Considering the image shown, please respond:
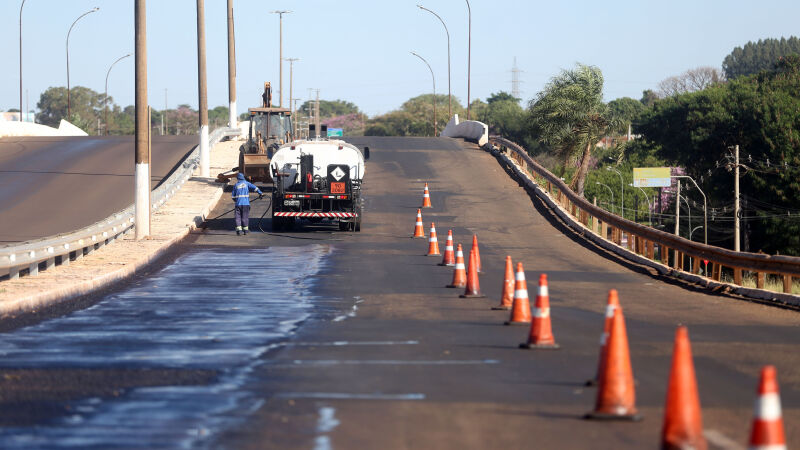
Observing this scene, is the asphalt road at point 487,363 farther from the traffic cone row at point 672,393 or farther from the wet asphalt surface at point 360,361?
the traffic cone row at point 672,393

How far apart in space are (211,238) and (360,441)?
70.8 ft

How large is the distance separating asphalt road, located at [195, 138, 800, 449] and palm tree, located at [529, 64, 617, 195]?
38.8 m

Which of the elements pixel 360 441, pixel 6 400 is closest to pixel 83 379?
pixel 6 400

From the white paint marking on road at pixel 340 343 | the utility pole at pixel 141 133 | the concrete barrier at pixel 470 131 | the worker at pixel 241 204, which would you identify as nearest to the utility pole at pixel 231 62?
the concrete barrier at pixel 470 131

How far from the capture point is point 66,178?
39938mm

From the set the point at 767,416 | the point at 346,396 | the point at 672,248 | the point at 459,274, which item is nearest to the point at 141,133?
the point at 459,274

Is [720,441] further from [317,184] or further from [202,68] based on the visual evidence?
[202,68]

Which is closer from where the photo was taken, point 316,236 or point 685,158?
point 316,236

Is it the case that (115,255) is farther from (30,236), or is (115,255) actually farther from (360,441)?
(360,441)

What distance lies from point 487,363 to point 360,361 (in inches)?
47.3

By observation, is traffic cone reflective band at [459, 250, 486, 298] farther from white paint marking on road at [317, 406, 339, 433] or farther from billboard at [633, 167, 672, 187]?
billboard at [633, 167, 672, 187]

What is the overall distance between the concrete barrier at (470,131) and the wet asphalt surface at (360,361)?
117ft

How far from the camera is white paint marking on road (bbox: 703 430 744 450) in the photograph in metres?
6.59

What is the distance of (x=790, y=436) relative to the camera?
698cm
